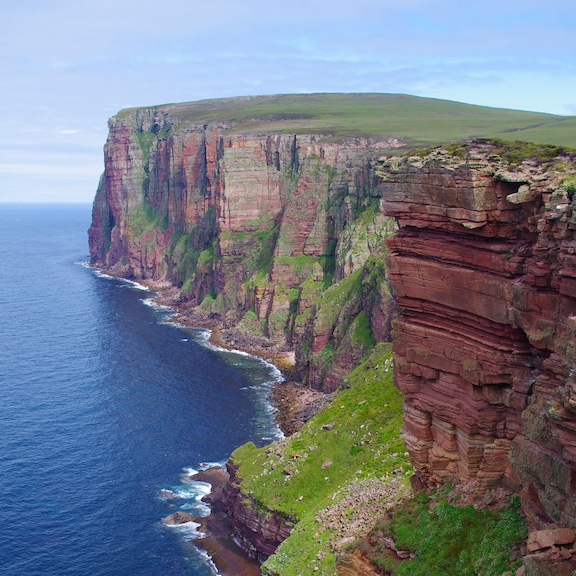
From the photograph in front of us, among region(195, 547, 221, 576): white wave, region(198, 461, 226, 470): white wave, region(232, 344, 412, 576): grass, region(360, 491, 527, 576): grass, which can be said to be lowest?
region(195, 547, 221, 576): white wave

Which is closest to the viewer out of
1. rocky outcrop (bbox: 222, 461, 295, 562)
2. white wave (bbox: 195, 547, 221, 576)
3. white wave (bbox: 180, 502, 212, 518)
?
rocky outcrop (bbox: 222, 461, 295, 562)

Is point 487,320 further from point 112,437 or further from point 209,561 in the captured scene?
point 112,437

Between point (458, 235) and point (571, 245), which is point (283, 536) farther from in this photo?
point (571, 245)

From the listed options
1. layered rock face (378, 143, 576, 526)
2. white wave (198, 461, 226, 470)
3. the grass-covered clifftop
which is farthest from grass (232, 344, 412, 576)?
layered rock face (378, 143, 576, 526)

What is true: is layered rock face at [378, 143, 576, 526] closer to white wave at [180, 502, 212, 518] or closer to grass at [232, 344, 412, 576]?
Answer: grass at [232, 344, 412, 576]

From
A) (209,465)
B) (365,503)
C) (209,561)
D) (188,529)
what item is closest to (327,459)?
(209,561)

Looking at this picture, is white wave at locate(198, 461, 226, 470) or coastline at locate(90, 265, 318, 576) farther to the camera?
white wave at locate(198, 461, 226, 470)
